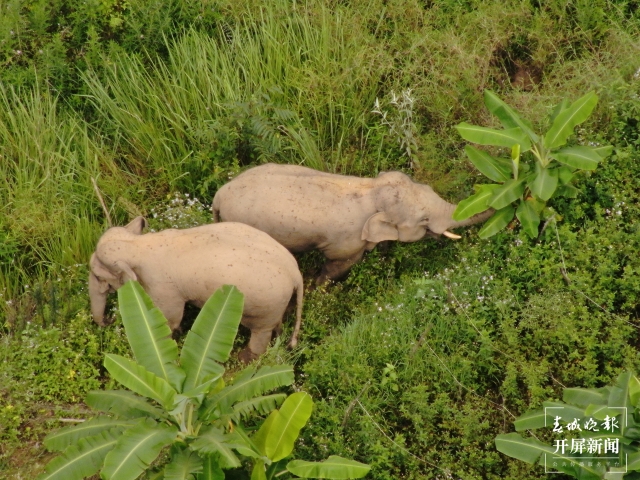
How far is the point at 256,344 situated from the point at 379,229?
1373 millimetres

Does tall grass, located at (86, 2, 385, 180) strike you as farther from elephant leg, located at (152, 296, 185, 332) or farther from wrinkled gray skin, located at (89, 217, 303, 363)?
elephant leg, located at (152, 296, 185, 332)

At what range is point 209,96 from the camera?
8.38 meters

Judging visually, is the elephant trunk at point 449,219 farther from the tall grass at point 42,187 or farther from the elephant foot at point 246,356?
the tall grass at point 42,187

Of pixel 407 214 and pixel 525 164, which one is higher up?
pixel 525 164

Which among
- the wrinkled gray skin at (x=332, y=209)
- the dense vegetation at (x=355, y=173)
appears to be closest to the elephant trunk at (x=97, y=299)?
the dense vegetation at (x=355, y=173)

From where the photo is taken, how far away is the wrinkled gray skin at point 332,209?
23.2 feet

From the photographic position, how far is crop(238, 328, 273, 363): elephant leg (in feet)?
22.3

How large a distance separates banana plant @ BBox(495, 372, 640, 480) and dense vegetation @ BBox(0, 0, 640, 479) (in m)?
0.33

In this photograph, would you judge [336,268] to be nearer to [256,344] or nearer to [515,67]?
[256,344]

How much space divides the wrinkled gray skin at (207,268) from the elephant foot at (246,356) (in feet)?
A: 0.08

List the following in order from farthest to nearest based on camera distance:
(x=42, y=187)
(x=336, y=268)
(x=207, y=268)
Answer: (x=42, y=187) < (x=336, y=268) < (x=207, y=268)

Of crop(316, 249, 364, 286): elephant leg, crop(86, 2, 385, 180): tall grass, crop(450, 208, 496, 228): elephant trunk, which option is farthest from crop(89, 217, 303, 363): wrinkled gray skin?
crop(86, 2, 385, 180): tall grass

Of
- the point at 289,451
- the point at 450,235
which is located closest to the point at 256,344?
the point at 289,451

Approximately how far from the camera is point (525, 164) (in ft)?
23.7
